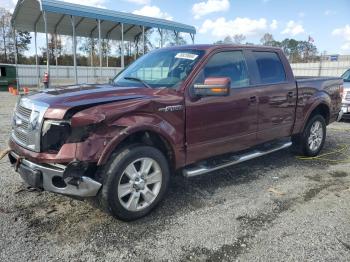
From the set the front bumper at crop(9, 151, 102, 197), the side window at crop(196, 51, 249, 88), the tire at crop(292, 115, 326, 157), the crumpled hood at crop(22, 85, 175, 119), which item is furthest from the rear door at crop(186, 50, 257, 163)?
the tire at crop(292, 115, 326, 157)

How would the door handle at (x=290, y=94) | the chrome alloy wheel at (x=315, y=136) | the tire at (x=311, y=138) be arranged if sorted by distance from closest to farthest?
the door handle at (x=290, y=94) → the tire at (x=311, y=138) → the chrome alloy wheel at (x=315, y=136)

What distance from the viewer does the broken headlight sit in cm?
318

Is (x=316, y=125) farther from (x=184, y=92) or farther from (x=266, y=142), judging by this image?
(x=184, y=92)

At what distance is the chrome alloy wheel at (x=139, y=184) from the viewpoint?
3473 mm

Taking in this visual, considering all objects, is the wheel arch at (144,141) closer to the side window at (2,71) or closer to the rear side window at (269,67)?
the rear side window at (269,67)

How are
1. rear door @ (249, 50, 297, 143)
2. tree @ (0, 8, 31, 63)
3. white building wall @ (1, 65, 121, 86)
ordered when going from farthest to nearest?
tree @ (0, 8, 31, 63)
white building wall @ (1, 65, 121, 86)
rear door @ (249, 50, 297, 143)

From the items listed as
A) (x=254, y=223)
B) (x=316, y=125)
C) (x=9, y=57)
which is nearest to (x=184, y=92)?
(x=254, y=223)

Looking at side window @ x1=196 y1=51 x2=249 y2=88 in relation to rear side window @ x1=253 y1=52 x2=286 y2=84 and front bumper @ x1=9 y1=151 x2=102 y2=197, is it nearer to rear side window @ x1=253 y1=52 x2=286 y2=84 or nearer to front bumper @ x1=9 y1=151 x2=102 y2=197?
rear side window @ x1=253 y1=52 x2=286 y2=84

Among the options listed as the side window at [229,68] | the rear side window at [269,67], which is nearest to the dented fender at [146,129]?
the side window at [229,68]

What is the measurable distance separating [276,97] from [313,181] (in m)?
1.38

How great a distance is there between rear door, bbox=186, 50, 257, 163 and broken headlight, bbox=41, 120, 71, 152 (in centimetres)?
143

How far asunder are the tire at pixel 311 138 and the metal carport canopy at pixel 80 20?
15.6 metres

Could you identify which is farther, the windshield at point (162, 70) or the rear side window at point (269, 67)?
the rear side window at point (269, 67)

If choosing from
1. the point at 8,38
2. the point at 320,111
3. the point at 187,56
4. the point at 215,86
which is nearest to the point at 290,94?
the point at 320,111
